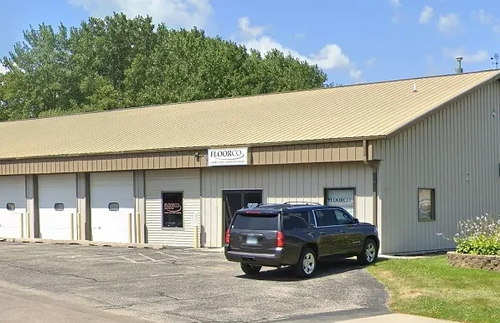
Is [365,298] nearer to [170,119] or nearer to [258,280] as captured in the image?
[258,280]

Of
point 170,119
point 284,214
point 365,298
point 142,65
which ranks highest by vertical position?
point 142,65

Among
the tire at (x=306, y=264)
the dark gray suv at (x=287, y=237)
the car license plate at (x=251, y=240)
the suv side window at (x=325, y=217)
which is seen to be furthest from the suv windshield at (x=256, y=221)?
the suv side window at (x=325, y=217)

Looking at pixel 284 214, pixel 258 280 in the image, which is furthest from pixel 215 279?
pixel 284 214

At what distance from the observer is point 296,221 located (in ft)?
56.5

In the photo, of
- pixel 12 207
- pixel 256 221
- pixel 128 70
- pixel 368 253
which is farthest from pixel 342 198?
pixel 128 70

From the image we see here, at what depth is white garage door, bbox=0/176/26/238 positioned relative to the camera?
1276 inches

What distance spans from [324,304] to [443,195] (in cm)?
1171

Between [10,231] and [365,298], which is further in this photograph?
[10,231]

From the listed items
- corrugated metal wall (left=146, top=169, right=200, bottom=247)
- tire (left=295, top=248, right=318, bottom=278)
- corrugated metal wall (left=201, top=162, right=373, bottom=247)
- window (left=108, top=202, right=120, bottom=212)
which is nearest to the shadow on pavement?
tire (left=295, top=248, right=318, bottom=278)

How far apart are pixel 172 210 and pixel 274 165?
5115 mm

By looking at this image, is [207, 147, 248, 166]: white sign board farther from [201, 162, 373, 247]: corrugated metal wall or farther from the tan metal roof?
[201, 162, 373, 247]: corrugated metal wall

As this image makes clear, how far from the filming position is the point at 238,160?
956 inches

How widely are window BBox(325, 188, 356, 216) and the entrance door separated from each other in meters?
2.74

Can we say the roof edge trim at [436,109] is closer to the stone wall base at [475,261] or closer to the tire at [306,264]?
the stone wall base at [475,261]
